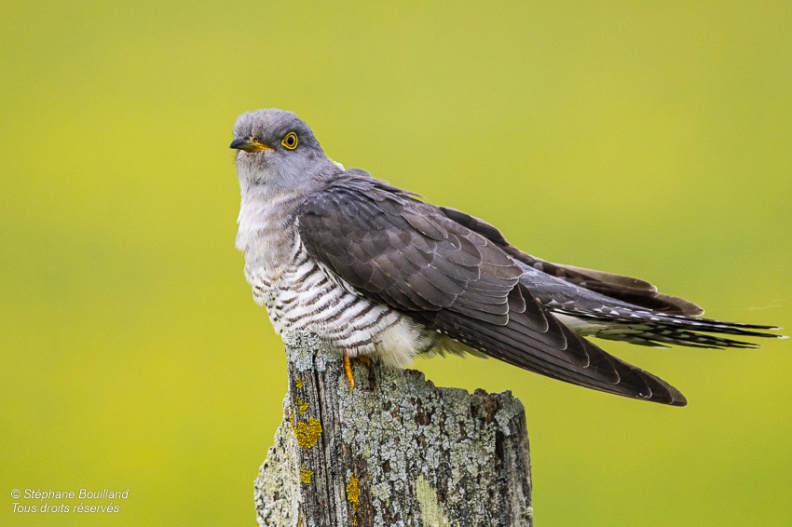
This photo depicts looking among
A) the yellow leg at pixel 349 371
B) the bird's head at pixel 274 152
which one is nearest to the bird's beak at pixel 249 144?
the bird's head at pixel 274 152

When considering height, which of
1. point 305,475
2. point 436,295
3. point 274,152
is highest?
point 274,152

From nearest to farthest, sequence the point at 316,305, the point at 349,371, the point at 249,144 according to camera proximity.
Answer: the point at 349,371, the point at 316,305, the point at 249,144

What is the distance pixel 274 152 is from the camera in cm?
391

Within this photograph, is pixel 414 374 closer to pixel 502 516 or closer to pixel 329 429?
pixel 329 429

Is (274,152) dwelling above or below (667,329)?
above

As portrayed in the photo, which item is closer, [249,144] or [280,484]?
[280,484]

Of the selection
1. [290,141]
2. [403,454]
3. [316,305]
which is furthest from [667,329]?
[290,141]

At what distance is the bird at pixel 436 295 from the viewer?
3.12 m

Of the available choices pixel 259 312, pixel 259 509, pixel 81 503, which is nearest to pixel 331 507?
pixel 259 509

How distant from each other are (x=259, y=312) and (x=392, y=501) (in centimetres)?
354

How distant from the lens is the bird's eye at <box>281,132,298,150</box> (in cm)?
395

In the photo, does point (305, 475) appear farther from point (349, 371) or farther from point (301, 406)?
point (349, 371)

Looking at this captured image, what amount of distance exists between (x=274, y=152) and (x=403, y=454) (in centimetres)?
169

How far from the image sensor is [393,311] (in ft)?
10.9
